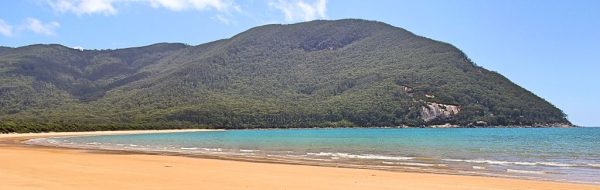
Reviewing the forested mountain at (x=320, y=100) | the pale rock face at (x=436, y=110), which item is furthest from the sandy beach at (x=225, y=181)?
the pale rock face at (x=436, y=110)

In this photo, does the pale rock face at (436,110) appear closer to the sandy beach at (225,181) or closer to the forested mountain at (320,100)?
the forested mountain at (320,100)

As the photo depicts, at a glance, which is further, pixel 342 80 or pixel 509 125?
pixel 342 80

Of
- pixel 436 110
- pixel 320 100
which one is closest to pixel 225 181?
pixel 436 110

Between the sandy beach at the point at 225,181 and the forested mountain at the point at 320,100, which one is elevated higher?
the forested mountain at the point at 320,100

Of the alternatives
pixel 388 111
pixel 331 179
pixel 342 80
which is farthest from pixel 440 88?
pixel 331 179

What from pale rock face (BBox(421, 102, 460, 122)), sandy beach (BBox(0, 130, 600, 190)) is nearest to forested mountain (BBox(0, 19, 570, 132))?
pale rock face (BBox(421, 102, 460, 122))

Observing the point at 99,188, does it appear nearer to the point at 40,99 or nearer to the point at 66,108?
the point at 66,108

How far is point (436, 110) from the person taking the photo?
553 ft

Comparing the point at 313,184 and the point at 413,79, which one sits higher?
the point at 413,79

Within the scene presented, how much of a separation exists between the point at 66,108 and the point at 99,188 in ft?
565

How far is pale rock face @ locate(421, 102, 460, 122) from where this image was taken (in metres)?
168

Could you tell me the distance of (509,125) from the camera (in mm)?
168375

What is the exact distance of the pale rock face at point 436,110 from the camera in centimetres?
16750

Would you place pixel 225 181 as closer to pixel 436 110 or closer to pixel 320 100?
pixel 436 110
